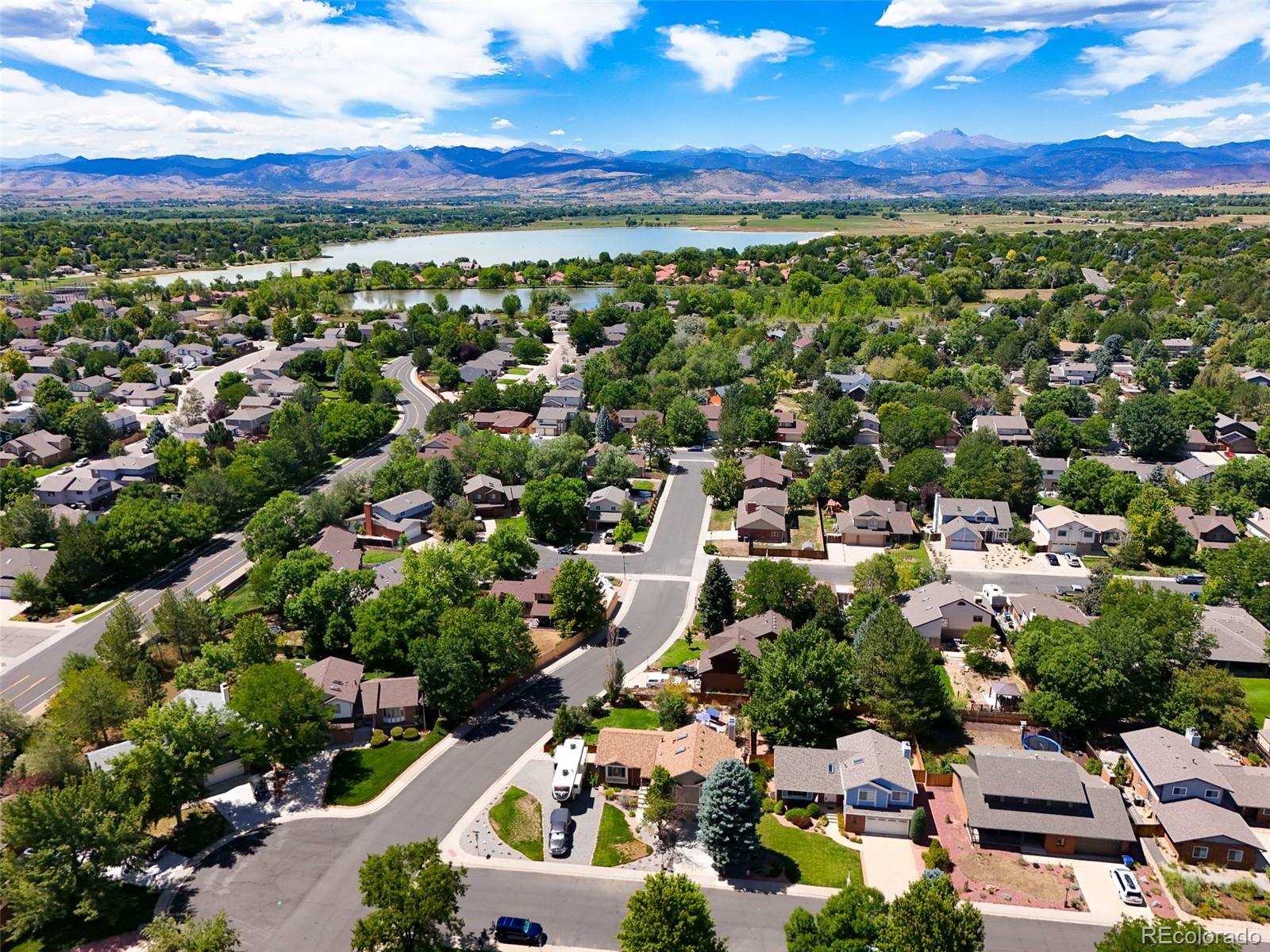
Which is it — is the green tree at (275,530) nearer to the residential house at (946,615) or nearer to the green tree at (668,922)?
the green tree at (668,922)

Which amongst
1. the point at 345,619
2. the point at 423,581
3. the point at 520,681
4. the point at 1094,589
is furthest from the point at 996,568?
the point at 345,619

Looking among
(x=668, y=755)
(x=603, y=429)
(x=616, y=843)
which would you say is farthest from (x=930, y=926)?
(x=603, y=429)

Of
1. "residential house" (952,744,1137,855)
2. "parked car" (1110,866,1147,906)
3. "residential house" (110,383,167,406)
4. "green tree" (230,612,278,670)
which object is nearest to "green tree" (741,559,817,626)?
"residential house" (952,744,1137,855)

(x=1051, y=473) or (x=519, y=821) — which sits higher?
(x=1051, y=473)

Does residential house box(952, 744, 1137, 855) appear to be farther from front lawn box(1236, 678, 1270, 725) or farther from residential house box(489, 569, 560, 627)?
residential house box(489, 569, 560, 627)

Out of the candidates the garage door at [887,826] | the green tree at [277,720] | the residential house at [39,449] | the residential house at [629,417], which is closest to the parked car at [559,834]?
the green tree at [277,720]

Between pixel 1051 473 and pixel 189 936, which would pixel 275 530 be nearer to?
pixel 189 936
